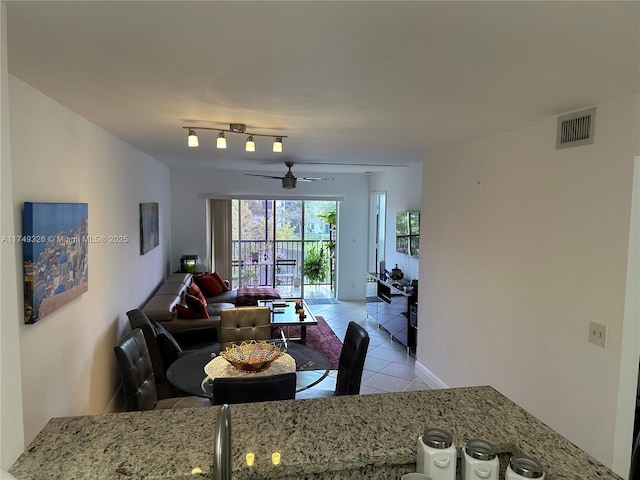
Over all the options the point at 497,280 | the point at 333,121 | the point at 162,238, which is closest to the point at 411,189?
the point at 497,280

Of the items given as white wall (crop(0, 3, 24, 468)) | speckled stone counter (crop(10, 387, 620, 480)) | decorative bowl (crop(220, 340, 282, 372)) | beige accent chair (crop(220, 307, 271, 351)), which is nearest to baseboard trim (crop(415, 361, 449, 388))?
beige accent chair (crop(220, 307, 271, 351))

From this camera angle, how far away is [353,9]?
1189mm

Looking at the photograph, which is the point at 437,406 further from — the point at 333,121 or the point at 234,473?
the point at 333,121

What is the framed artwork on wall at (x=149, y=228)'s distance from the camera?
4633 millimetres

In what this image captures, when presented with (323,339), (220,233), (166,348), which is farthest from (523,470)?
(220,233)

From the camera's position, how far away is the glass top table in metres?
2.60

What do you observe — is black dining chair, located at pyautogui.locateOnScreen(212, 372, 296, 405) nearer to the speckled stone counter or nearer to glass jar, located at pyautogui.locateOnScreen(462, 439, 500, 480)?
the speckled stone counter

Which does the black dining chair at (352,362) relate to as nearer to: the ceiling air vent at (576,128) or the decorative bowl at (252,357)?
the decorative bowl at (252,357)

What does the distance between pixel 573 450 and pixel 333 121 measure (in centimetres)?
227

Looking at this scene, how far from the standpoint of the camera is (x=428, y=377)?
4316mm

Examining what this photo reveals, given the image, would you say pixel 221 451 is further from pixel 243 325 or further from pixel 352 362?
pixel 243 325

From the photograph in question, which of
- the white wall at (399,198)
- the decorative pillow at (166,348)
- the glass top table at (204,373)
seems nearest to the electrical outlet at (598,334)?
the glass top table at (204,373)

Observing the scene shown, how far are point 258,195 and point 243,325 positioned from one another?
404cm

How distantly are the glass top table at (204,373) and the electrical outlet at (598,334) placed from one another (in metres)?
1.64
